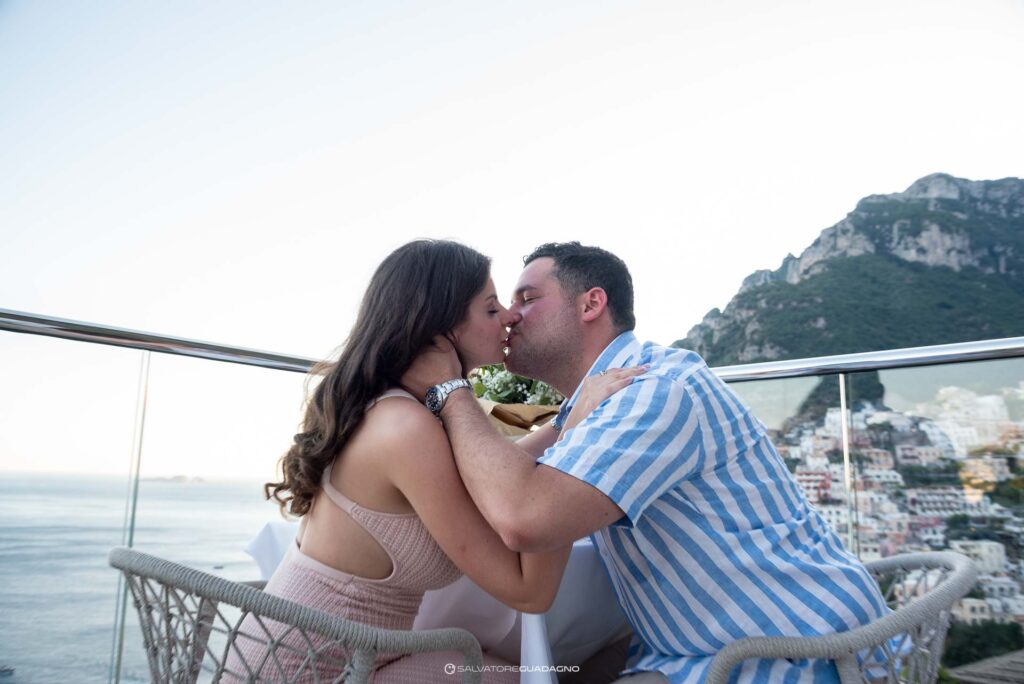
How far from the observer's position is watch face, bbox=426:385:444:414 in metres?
1.46

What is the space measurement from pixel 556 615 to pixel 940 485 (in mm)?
2144

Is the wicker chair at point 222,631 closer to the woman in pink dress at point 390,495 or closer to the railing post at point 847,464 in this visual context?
the woman in pink dress at point 390,495

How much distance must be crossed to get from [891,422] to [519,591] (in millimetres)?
2228

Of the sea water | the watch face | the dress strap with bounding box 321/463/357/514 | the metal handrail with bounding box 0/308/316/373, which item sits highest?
the metal handrail with bounding box 0/308/316/373

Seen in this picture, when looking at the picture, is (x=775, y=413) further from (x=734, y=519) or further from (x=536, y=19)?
(x=536, y=19)

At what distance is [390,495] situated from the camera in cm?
135

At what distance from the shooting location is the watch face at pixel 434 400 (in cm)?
146

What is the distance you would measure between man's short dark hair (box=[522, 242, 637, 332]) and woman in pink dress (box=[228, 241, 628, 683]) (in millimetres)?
405

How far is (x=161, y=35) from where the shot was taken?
112ft

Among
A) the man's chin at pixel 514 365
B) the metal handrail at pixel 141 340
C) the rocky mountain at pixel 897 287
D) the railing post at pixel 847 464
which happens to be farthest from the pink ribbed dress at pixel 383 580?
the rocky mountain at pixel 897 287

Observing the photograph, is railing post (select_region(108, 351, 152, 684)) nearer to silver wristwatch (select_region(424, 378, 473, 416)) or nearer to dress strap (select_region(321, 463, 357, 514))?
dress strap (select_region(321, 463, 357, 514))

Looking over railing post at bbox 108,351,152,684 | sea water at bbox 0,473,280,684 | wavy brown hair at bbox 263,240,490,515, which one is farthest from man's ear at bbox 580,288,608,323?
railing post at bbox 108,351,152,684

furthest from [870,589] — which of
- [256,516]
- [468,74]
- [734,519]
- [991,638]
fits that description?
[468,74]

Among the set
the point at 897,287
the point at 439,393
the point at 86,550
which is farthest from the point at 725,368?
the point at 897,287
